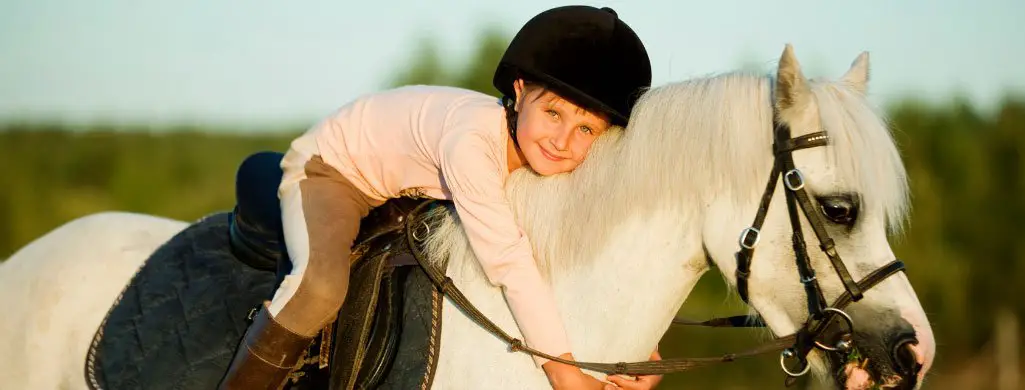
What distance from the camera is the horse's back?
346cm

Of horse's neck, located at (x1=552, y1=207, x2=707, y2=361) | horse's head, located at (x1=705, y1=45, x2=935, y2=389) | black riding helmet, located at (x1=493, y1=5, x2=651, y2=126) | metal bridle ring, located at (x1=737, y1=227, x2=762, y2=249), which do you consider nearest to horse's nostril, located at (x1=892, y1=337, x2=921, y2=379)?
horse's head, located at (x1=705, y1=45, x2=935, y2=389)

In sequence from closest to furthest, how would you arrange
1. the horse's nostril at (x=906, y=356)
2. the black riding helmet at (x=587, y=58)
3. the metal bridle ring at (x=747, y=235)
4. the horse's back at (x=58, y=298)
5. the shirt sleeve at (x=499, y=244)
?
the horse's nostril at (x=906, y=356), the metal bridle ring at (x=747, y=235), the shirt sleeve at (x=499, y=244), the black riding helmet at (x=587, y=58), the horse's back at (x=58, y=298)

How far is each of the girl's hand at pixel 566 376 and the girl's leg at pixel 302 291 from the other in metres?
0.73

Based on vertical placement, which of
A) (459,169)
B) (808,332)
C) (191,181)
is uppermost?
(459,169)

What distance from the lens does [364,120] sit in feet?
10.2

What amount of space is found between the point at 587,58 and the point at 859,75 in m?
0.87

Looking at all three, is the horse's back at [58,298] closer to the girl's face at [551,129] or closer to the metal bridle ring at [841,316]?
the girl's face at [551,129]

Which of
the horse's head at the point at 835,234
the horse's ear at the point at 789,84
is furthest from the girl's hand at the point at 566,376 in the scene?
the horse's ear at the point at 789,84

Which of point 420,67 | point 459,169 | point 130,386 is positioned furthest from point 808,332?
point 420,67

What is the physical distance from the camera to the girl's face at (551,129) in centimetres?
282

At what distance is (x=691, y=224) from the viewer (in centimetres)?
269

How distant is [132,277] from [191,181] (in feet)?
55.0

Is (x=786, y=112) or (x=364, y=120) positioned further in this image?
(x=364, y=120)

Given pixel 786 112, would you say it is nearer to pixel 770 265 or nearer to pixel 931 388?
pixel 770 265
